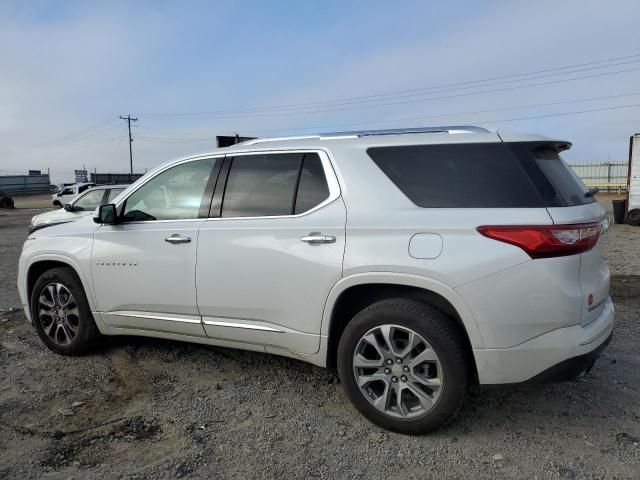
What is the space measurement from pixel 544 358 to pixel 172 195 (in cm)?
291

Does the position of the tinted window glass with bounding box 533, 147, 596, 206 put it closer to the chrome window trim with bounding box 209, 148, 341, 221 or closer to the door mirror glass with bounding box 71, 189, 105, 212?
the chrome window trim with bounding box 209, 148, 341, 221

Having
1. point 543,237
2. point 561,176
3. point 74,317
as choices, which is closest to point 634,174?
point 561,176

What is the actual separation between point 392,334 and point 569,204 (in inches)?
48.7

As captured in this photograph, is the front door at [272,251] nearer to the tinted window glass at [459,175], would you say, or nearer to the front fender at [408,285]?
the front fender at [408,285]

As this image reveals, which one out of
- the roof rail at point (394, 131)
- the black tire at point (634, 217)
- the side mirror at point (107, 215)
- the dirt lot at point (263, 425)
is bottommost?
the dirt lot at point (263, 425)

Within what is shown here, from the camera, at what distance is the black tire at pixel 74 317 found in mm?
4516

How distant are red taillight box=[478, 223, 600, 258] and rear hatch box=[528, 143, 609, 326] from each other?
46 mm

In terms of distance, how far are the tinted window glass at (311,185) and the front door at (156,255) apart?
796mm

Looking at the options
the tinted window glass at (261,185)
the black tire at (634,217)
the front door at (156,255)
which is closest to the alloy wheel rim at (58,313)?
the front door at (156,255)

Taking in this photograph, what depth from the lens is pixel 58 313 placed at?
15.2 feet

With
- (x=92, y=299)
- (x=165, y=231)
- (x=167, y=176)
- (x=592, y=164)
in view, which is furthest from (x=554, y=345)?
(x=592, y=164)

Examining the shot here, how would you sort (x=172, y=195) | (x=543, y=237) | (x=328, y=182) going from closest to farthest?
(x=543, y=237) < (x=328, y=182) < (x=172, y=195)

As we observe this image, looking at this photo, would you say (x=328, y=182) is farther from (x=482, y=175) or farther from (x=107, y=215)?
(x=107, y=215)

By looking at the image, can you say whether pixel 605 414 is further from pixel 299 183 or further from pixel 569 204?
pixel 299 183
